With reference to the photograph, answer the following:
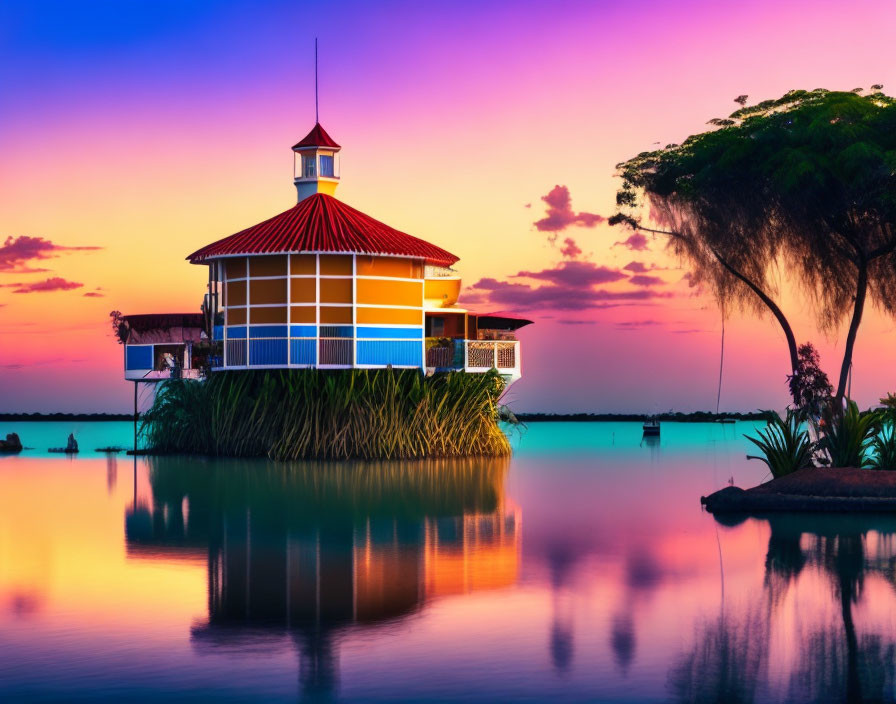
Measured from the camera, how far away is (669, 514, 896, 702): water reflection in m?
9.73

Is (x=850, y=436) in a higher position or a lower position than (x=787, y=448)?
higher

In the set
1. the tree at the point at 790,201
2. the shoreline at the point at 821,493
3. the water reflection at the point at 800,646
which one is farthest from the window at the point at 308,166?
the water reflection at the point at 800,646

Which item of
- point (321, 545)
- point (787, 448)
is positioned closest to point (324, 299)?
point (787, 448)

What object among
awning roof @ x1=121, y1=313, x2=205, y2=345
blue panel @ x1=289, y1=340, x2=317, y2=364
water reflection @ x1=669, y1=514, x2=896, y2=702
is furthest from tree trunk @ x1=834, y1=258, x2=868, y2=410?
awning roof @ x1=121, y1=313, x2=205, y2=345

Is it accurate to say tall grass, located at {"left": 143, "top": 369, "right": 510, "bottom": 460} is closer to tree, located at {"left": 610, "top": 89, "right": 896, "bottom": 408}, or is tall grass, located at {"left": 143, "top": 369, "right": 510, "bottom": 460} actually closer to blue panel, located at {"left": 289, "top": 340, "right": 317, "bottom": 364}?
blue panel, located at {"left": 289, "top": 340, "right": 317, "bottom": 364}

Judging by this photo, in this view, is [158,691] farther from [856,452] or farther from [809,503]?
[856,452]

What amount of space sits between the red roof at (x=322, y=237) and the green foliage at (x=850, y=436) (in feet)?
71.1

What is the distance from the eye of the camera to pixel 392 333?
4475 cm

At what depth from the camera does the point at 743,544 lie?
64.0 feet

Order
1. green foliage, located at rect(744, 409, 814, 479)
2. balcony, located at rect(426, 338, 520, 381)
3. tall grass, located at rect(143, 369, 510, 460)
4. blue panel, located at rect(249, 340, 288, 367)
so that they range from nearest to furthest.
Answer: green foliage, located at rect(744, 409, 814, 479), tall grass, located at rect(143, 369, 510, 460), blue panel, located at rect(249, 340, 288, 367), balcony, located at rect(426, 338, 520, 381)

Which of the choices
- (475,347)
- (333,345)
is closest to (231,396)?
(333,345)

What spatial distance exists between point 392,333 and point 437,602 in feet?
103

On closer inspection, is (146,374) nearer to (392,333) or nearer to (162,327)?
(162,327)

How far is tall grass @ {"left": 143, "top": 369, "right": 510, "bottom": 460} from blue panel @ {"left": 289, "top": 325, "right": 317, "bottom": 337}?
54.7 inches
